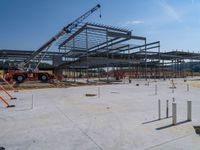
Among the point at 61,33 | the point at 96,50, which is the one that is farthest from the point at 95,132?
the point at 96,50

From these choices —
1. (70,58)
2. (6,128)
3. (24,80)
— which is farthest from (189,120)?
(70,58)

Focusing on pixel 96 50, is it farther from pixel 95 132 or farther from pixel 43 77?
pixel 95 132

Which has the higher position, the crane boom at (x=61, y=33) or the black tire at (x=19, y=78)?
the crane boom at (x=61, y=33)

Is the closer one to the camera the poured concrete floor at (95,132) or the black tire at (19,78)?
the poured concrete floor at (95,132)

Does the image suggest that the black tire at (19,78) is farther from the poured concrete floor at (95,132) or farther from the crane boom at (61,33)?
the poured concrete floor at (95,132)

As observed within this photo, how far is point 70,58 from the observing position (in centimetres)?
3142

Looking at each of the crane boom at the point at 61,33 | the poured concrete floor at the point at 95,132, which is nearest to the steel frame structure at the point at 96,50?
the crane boom at the point at 61,33

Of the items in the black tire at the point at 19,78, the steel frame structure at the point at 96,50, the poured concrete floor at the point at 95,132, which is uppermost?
the steel frame structure at the point at 96,50

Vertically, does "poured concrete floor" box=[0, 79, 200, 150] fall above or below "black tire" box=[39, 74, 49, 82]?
below

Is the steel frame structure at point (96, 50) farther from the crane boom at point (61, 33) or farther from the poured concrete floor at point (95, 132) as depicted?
the poured concrete floor at point (95, 132)

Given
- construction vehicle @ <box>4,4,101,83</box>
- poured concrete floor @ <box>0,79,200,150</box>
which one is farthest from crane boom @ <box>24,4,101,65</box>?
poured concrete floor @ <box>0,79,200,150</box>

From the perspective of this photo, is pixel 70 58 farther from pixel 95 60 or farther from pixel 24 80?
pixel 24 80

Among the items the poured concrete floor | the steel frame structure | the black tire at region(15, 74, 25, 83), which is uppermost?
the steel frame structure

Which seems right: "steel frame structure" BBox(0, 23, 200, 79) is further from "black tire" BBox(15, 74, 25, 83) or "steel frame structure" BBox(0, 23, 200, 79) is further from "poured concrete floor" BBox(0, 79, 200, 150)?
"poured concrete floor" BBox(0, 79, 200, 150)
